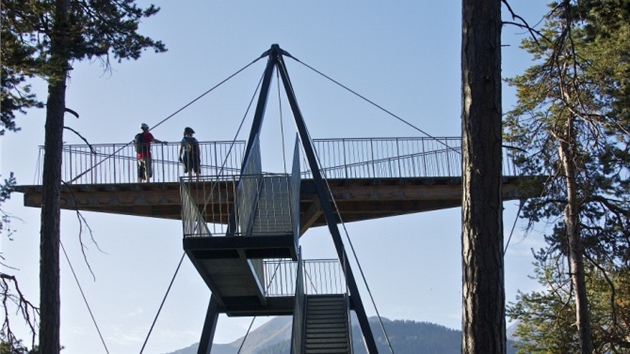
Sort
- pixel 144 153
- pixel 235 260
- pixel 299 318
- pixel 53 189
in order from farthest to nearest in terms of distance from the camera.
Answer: pixel 144 153 < pixel 299 318 < pixel 235 260 < pixel 53 189

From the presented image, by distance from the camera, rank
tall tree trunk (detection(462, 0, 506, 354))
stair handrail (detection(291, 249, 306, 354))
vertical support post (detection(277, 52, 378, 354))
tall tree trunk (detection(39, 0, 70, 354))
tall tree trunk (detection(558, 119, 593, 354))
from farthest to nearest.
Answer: vertical support post (detection(277, 52, 378, 354))
stair handrail (detection(291, 249, 306, 354))
tall tree trunk (detection(558, 119, 593, 354))
tall tree trunk (detection(39, 0, 70, 354))
tall tree trunk (detection(462, 0, 506, 354))

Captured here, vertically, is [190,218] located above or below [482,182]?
above

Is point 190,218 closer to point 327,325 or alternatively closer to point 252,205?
point 252,205

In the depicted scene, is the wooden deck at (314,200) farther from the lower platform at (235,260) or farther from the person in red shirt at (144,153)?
the lower platform at (235,260)

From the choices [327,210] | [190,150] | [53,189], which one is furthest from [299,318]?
[53,189]

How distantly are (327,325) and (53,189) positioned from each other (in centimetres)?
724

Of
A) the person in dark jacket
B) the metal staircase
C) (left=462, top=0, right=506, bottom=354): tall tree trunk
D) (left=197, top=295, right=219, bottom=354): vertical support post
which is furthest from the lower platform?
(left=462, top=0, right=506, bottom=354): tall tree trunk

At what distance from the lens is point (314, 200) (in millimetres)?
25359

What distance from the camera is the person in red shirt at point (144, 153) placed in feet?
81.0

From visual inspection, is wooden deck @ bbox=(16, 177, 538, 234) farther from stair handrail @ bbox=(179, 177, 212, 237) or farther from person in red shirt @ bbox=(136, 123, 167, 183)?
stair handrail @ bbox=(179, 177, 212, 237)

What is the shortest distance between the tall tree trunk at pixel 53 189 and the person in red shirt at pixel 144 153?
6745 millimetres

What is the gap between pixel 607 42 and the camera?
23172mm

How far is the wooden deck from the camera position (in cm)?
2591

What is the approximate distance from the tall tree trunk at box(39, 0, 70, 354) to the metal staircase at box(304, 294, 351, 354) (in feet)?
20.5
